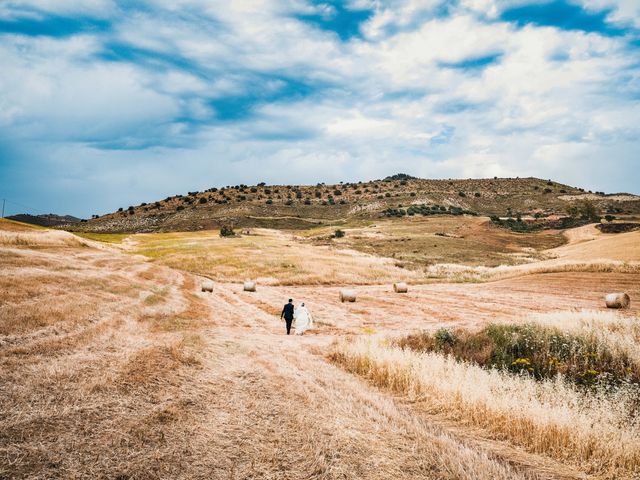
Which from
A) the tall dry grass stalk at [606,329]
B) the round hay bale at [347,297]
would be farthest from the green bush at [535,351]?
the round hay bale at [347,297]

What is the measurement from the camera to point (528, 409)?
7.47 m

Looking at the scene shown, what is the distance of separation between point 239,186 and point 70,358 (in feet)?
512

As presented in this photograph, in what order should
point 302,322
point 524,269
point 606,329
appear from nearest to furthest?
point 606,329, point 302,322, point 524,269

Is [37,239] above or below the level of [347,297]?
above

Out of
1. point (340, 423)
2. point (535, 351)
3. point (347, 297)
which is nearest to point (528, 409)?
point (340, 423)

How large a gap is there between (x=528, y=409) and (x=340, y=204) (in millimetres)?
131380

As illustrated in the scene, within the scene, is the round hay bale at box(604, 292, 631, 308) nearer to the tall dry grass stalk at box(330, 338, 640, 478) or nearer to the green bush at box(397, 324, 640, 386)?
the green bush at box(397, 324, 640, 386)

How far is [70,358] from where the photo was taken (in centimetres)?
→ 960

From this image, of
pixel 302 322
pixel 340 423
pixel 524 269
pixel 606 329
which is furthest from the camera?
pixel 524 269

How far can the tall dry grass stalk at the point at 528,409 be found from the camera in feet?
20.3

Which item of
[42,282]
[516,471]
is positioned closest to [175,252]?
[42,282]

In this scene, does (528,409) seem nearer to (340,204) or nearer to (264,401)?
(264,401)

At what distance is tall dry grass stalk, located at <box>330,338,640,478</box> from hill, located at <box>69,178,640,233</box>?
317ft

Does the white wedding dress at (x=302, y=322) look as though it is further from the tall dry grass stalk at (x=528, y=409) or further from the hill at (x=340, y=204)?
the hill at (x=340, y=204)
